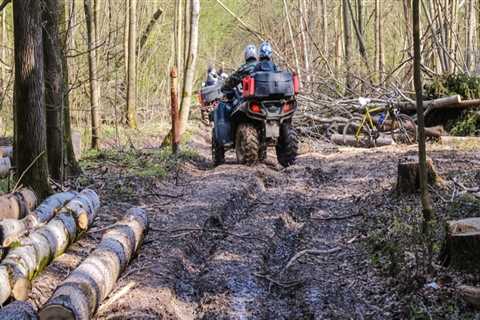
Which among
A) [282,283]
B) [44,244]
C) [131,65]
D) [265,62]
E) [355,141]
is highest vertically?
[131,65]

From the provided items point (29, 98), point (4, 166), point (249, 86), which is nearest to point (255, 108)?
point (249, 86)

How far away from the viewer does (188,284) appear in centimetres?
→ 554

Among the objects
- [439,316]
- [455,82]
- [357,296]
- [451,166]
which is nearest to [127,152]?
[451,166]

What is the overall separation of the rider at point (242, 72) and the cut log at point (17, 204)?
5.36m

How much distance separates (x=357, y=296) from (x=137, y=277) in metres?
1.78

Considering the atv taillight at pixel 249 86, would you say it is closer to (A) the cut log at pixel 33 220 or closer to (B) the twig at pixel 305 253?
(A) the cut log at pixel 33 220

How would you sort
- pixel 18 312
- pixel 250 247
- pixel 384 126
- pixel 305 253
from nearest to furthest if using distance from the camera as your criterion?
pixel 18 312 < pixel 305 253 < pixel 250 247 < pixel 384 126

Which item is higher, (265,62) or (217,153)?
(265,62)

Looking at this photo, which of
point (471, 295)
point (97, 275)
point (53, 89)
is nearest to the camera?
point (471, 295)

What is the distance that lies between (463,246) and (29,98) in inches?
190

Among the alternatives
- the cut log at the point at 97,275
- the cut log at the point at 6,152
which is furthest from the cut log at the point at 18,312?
the cut log at the point at 6,152

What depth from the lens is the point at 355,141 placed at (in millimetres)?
14844

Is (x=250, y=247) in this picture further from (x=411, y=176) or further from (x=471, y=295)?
(x=471, y=295)

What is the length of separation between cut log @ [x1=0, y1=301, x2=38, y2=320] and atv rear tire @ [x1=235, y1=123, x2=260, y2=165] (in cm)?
732
